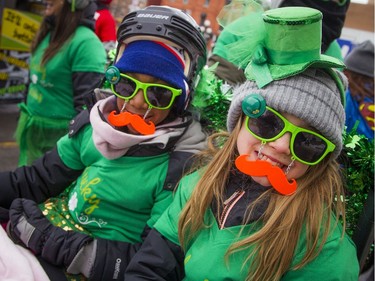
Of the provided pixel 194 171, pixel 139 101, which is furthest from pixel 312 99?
pixel 139 101

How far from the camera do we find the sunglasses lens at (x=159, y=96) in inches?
68.8

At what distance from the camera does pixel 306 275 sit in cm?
142

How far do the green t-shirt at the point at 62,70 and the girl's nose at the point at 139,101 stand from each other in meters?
1.14

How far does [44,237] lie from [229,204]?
73 centimetres

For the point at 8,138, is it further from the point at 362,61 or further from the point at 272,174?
the point at 272,174

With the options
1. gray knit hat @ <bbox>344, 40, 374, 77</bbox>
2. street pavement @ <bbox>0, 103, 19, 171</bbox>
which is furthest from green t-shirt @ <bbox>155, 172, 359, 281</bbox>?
street pavement @ <bbox>0, 103, 19, 171</bbox>

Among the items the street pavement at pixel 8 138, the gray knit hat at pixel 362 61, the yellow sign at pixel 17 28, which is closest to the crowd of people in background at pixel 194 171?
the gray knit hat at pixel 362 61

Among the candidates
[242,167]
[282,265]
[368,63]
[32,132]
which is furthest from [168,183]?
[368,63]

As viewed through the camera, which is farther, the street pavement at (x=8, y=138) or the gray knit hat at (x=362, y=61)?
the street pavement at (x=8, y=138)

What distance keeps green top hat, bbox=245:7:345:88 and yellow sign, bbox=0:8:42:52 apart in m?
5.00

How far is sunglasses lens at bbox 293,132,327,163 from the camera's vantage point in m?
1.41

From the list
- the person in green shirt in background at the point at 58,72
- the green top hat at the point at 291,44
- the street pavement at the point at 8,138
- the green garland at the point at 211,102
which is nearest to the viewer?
the green top hat at the point at 291,44

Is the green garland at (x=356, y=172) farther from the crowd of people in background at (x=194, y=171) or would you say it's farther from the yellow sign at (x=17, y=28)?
the yellow sign at (x=17, y=28)

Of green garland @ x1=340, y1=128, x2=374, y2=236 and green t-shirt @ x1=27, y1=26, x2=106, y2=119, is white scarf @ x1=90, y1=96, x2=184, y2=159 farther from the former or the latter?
green t-shirt @ x1=27, y1=26, x2=106, y2=119
